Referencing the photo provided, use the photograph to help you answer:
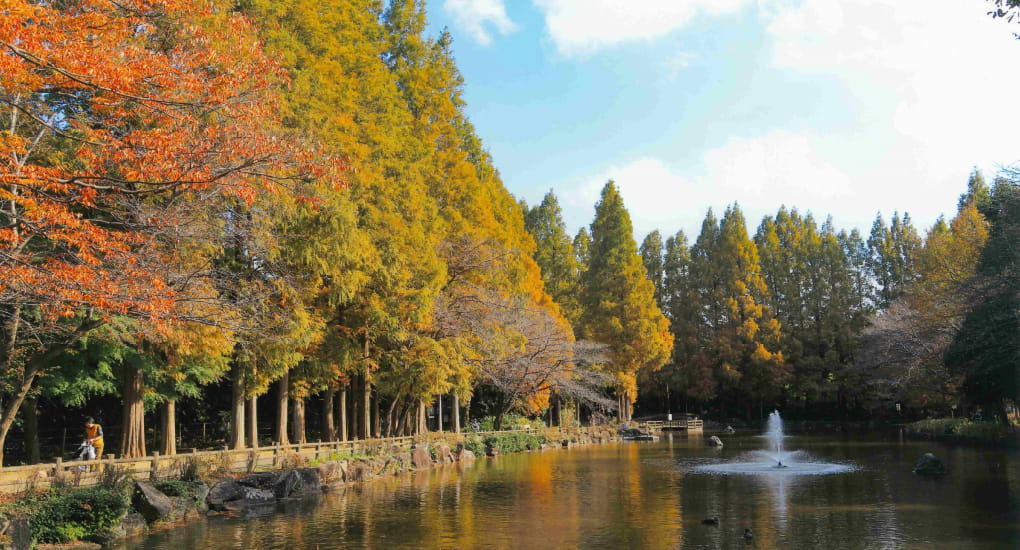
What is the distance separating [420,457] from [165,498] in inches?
471

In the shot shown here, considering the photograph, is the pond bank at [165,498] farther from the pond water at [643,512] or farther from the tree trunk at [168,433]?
the tree trunk at [168,433]

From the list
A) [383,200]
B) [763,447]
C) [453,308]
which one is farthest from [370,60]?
[763,447]

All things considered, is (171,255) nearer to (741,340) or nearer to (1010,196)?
(1010,196)

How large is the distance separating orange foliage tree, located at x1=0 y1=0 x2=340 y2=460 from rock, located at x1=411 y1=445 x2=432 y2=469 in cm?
1320

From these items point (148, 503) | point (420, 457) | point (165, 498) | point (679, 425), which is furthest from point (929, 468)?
point (679, 425)

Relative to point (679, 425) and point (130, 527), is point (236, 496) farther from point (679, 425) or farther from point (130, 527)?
point (679, 425)

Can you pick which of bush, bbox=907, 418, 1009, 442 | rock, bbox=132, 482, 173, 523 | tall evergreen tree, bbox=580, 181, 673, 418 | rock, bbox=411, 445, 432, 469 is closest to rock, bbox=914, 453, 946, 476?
bush, bbox=907, 418, 1009, 442

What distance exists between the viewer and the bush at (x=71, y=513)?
1156 cm

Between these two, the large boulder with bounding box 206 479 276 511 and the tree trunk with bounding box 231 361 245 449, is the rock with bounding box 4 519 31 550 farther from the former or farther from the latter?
the tree trunk with bounding box 231 361 245 449

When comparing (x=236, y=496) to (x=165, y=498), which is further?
(x=236, y=496)

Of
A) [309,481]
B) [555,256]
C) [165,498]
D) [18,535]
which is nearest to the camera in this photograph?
[18,535]

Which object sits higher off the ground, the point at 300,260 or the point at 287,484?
the point at 300,260

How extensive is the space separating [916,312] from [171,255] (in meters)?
38.4

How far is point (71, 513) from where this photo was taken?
12.1 m
